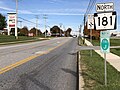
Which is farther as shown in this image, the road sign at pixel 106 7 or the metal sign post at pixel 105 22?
the road sign at pixel 106 7

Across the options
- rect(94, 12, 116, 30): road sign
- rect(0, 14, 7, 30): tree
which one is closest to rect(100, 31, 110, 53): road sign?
rect(94, 12, 116, 30): road sign

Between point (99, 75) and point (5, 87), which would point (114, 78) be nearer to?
point (99, 75)

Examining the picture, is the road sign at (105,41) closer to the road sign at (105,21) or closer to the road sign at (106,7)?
the road sign at (105,21)

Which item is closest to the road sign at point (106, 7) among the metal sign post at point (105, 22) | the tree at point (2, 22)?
the metal sign post at point (105, 22)

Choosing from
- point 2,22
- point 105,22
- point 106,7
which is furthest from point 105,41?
point 2,22

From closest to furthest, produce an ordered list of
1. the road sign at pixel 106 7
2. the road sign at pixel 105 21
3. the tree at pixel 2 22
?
the road sign at pixel 105 21 → the road sign at pixel 106 7 → the tree at pixel 2 22

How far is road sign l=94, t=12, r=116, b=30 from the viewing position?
7.99 metres

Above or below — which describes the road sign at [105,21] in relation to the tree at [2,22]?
below

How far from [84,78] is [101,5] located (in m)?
2.66

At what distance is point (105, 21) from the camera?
8109mm

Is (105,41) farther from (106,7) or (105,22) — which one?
(106,7)

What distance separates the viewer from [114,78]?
9.21m

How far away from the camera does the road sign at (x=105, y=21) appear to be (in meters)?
7.99

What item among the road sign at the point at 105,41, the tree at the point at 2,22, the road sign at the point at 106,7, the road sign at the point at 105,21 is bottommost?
the road sign at the point at 105,41
